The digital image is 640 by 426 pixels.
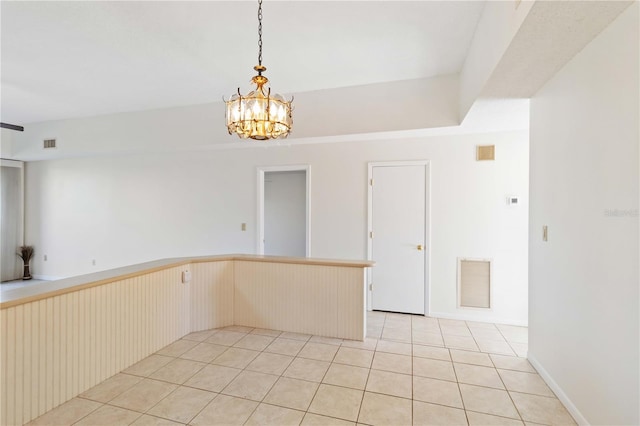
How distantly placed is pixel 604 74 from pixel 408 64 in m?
1.72

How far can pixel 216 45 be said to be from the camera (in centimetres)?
260

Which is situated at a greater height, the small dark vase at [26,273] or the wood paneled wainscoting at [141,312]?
the wood paneled wainscoting at [141,312]

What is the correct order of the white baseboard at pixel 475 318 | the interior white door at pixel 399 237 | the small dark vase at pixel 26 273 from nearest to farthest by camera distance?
1. the white baseboard at pixel 475 318
2. the interior white door at pixel 399 237
3. the small dark vase at pixel 26 273

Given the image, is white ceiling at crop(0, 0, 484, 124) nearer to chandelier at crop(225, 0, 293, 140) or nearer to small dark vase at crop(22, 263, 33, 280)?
chandelier at crop(225, 0, 293, 140)

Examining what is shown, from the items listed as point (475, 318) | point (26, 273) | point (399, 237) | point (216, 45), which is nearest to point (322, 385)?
point (399, 237)

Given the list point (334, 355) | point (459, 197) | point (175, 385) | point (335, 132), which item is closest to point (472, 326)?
point (459, 197)

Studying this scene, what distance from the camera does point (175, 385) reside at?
7.08 feet

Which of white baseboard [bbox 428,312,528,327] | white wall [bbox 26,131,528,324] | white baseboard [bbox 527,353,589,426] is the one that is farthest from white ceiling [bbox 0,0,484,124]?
white baseboard [bbox 428,312,528,327]

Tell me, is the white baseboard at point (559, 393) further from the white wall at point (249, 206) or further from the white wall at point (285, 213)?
the white wall at point (285, 213)

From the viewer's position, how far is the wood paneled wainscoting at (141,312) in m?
1.76

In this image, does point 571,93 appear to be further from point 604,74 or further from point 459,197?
point 459,197

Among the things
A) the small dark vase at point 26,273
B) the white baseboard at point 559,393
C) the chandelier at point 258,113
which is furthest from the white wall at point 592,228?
the small dark vase at point 26,273

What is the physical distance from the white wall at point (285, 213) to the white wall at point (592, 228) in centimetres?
416

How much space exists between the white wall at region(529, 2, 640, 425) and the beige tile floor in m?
0.45
